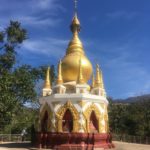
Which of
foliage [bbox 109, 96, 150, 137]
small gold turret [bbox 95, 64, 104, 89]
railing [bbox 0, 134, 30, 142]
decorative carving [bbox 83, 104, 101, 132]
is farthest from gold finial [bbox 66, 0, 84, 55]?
foliage [bbox 109, 96, 150, 137]

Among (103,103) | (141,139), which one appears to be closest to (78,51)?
(103,103)

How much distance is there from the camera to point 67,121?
30.0 meters

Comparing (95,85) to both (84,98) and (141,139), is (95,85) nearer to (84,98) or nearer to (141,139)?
(84,98)

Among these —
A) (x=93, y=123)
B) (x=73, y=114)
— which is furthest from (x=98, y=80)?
(x=73, y=114)

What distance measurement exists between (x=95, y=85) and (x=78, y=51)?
16.0 ft

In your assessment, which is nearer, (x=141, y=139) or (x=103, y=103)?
(x=103, y=103)

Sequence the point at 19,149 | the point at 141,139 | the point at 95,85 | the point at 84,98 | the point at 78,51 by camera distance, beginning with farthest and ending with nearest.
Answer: the point at 141,139
the point at 78,51
the point at 95,85
the point at 84,98
the point at 19,149

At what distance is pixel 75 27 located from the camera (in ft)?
124

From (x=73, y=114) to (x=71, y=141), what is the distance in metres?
2.68

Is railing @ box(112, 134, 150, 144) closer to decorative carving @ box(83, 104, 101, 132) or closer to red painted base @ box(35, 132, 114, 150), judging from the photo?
decorative carving @ box(83, 104, 101, 132)

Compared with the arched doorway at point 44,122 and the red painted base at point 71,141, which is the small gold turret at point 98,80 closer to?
the red painted base at point 71,141

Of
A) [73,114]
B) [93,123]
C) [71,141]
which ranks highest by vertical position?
[73,114]

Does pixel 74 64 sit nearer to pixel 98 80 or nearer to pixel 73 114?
pixel 98 80

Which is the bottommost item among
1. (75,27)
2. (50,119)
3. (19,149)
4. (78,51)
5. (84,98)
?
(19,149)
